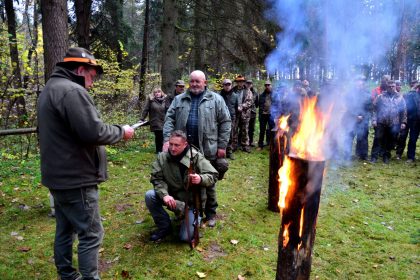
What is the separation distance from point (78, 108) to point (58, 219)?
1.23 metres

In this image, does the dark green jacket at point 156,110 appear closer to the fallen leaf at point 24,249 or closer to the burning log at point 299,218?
the fallen leaf at point 24,249

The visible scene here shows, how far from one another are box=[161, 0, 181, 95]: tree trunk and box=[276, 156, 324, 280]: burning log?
8.31 m

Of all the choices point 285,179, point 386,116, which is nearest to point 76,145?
point 285,179

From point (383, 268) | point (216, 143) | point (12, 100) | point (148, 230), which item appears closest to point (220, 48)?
point (12, 100)

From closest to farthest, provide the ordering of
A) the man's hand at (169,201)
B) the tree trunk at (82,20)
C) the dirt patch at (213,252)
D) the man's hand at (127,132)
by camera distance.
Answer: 1. the man's hand at (127,132)
2. the man's hand at (169,201)
3. the dirt patch at (213,252)
4. the tree trunk at (82,20)

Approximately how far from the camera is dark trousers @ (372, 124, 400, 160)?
32.2 ft

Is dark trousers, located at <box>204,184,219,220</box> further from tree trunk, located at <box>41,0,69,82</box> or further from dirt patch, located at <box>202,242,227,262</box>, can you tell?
tree trunk, located at <box>41,0,69,82</box>

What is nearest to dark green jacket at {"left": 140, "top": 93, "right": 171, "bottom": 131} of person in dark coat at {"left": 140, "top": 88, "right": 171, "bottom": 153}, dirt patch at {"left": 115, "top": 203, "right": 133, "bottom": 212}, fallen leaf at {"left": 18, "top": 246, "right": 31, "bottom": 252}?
person in dark coat at {"left": 140, "top": 88, "right": 171, "bottom": 153}

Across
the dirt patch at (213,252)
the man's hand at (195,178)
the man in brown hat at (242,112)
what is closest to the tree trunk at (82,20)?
the man in brown hat at (242,112)

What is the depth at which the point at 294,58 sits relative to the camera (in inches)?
374

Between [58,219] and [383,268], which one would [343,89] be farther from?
[58,219]

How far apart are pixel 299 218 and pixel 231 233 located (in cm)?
221

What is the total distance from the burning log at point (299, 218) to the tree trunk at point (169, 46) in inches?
327

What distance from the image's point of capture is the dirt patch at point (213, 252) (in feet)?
14.4
